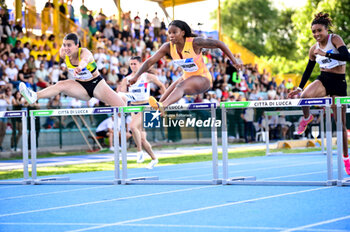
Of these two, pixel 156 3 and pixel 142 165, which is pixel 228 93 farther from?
pixel 142 165

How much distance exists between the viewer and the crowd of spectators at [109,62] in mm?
18078

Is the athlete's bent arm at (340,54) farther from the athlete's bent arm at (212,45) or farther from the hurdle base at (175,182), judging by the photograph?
the hurdle base at (175,182)

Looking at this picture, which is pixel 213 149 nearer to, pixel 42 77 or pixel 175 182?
pixel 175 182

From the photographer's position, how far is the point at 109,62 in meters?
20.8

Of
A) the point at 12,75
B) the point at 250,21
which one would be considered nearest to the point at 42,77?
the point at 12,75

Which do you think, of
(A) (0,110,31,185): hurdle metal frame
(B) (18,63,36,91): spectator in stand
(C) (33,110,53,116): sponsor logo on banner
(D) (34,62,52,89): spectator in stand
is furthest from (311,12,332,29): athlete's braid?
(D) (34,62,52,89): spectator in stand

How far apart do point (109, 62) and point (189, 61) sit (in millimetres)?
12759

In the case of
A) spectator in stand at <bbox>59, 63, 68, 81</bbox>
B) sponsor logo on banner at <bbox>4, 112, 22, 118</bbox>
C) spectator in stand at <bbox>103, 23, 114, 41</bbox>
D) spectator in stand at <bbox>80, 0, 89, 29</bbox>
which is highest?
spectator in stand at <bbox>80, 0, 89, 29</bbox>

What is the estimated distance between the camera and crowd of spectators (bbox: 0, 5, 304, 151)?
1808 centimetres

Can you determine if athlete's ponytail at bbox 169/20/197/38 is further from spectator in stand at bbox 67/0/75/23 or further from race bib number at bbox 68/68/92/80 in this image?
spectator in stand at bbox 67/0/75/23

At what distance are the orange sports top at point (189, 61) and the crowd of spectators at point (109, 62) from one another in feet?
22.4

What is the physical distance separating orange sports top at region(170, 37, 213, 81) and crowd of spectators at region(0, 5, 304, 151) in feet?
22.4

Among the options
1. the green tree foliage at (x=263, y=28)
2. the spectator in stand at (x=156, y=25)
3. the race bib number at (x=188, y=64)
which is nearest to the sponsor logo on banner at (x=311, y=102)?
the race bib number at (x=188, y=64)

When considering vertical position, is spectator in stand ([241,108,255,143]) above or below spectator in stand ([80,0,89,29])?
below
